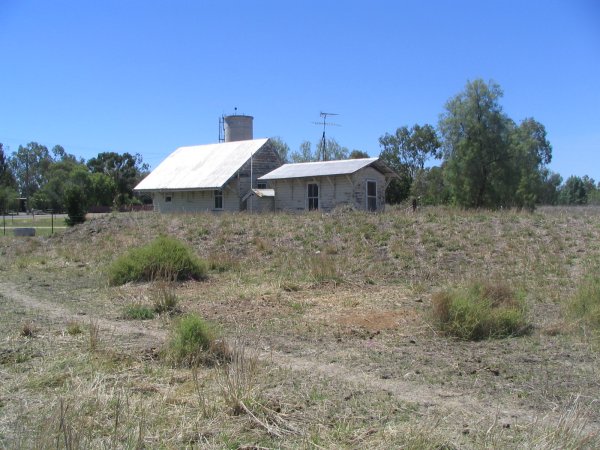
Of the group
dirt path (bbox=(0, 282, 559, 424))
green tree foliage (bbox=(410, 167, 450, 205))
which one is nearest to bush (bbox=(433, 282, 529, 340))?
dirt path (bbox=(0, 282, 559, 424))

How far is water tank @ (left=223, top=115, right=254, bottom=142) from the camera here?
4731 cm

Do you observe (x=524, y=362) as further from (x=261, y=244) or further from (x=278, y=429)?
(x=261, y=244)

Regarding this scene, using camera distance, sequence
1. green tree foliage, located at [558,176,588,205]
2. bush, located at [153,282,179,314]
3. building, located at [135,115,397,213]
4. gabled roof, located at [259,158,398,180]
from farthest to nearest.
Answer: green tree foliage, located at [558,176,588,205], building, located at [135,115,397,213], gabled roof, located at [259,158,398,180], bush, located at [153,282,179,314]

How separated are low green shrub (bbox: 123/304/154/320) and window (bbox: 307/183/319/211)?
22494 millimetres

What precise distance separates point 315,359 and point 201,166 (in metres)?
34.2

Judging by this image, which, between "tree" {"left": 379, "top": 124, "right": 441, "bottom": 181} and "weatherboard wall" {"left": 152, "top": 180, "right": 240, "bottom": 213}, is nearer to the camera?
"weatherboard wall" {"left": 152, "top": 180, "right": 240, "bottom": 213}

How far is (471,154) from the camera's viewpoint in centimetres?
4856

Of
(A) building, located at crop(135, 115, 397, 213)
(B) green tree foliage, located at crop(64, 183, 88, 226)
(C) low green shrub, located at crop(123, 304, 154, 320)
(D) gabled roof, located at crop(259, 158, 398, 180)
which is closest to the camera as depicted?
(C) low green shrub, located at crop(123, 304, 154, 320)

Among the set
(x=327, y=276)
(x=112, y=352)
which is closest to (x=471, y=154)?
(x=327, y=276)

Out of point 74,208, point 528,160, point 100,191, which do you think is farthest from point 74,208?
point 528,160

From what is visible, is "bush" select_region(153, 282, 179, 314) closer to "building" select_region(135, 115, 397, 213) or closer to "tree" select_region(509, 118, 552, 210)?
"building" select_region(135, 115, 397, 213)

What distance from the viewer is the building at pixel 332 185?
31422mm

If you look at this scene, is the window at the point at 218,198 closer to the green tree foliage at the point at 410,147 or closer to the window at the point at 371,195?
the window at the point at 371,195

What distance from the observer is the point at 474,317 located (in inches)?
338
